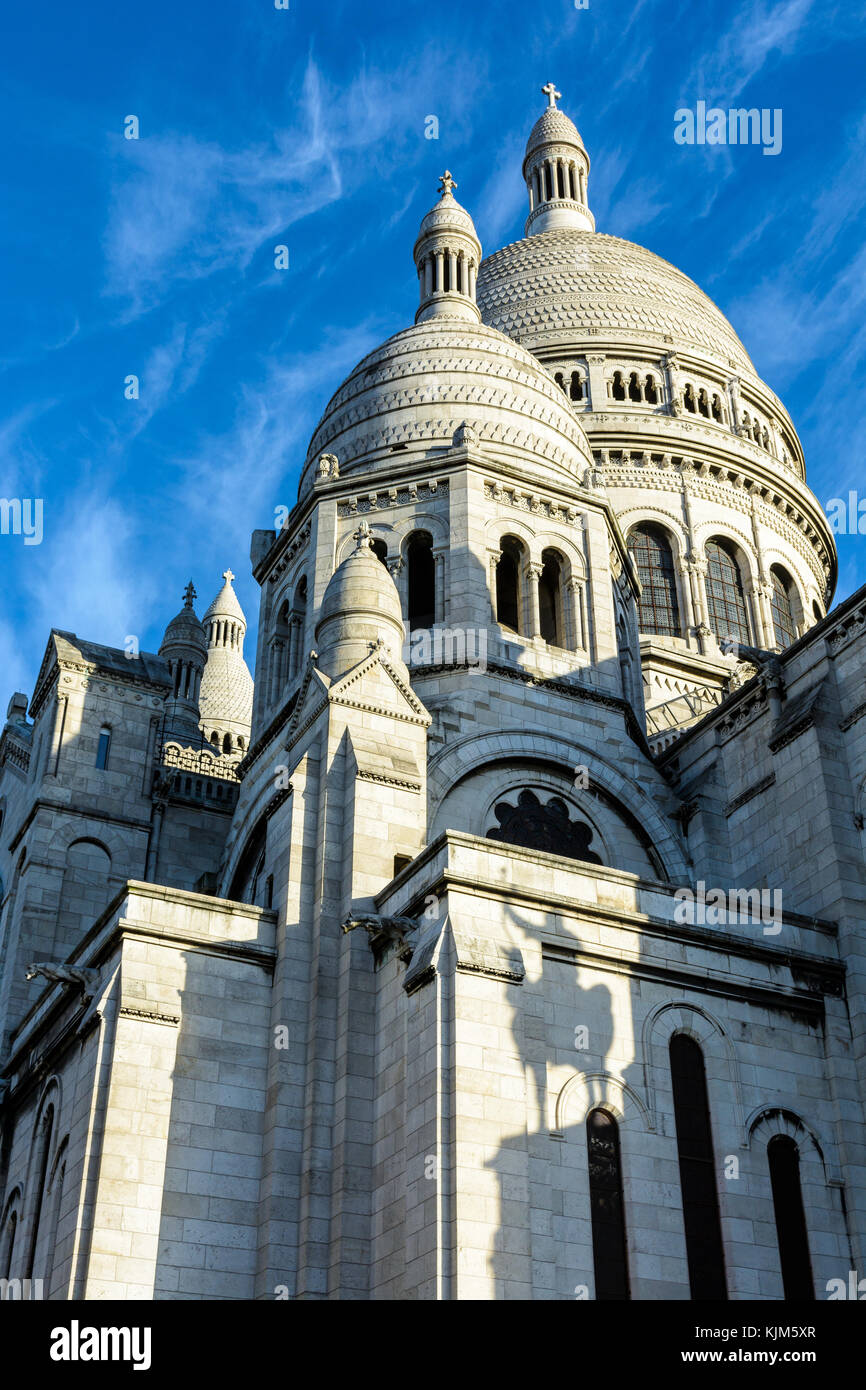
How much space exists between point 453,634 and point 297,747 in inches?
238

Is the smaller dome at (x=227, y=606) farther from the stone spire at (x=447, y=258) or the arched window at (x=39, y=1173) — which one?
the arched window at (x=39, y=1173)

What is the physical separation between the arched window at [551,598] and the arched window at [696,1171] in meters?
13.3

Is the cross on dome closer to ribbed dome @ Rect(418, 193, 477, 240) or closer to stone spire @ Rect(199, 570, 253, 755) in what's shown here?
ribbed dome @ Rect(418, 193, 477, 240)

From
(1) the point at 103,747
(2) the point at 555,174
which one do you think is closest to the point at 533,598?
(1) the point at 103,747

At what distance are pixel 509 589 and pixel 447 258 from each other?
1279 cm

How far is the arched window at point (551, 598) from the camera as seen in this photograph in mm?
36750

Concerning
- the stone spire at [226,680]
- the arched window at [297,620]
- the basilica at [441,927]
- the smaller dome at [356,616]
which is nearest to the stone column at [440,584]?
the basilica at [441,927]

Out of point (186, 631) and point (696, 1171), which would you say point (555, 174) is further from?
point (696, 1171)

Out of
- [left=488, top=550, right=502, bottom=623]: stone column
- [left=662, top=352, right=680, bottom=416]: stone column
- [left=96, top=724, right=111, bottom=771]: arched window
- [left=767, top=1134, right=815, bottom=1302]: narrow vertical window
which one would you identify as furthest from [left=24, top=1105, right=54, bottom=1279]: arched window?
[left=662, top=352, right=680, bottom=416]: stone column

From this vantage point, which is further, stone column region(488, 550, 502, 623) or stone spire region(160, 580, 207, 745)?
stone spire region(160, 580, 207, 745)

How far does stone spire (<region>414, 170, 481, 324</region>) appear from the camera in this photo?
1761 inches

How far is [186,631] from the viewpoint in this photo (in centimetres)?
5384

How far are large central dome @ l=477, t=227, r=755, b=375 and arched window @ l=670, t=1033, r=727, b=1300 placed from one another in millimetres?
36691

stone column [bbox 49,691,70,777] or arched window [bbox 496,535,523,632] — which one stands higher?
arched window [bbox 496,535,523,632]
